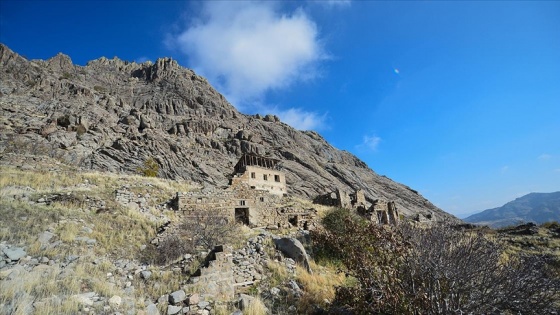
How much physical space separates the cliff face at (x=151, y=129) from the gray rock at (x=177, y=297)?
29.4 metres

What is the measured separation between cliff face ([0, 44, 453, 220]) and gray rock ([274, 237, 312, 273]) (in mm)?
28380

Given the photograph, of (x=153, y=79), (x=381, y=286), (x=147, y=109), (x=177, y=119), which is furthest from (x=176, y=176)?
(x=153, y=79)

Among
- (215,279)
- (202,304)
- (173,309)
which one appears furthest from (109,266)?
(202,304)

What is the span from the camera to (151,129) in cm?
7194

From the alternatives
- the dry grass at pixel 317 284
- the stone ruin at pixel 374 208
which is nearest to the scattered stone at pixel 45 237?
the dry grass at pixel 317 284

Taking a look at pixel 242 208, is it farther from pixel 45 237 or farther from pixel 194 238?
pixel 45 237

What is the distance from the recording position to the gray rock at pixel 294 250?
473 inches

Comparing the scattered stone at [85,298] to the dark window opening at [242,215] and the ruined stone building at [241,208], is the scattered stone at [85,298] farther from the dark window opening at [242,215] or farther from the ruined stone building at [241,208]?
the dark window opening at [242,215]

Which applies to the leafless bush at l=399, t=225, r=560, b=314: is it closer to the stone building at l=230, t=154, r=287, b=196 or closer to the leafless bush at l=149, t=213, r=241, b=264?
the leafless bush at l=149, t=213, r=241, b=264

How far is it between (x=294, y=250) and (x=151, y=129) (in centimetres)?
6990

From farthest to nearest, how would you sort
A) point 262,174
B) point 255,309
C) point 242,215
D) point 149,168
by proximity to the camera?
point 149,168
point 262,174
point 242,215
point 255,309

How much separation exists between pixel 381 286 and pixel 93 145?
199 feet

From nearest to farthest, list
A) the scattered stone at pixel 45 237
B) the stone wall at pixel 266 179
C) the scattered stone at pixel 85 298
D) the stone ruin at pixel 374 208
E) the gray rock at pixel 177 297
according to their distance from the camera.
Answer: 1. the scattered stone at pixel 85 298
2. the gray rock at pixel 177 297
3. the scattered stone at pixel 45 237
4. the stone ruin at pixel 374 208
5. the stone wall at pixel 266 179

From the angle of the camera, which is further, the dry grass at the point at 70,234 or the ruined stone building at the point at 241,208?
the ruined stone building at the point at 241,208
